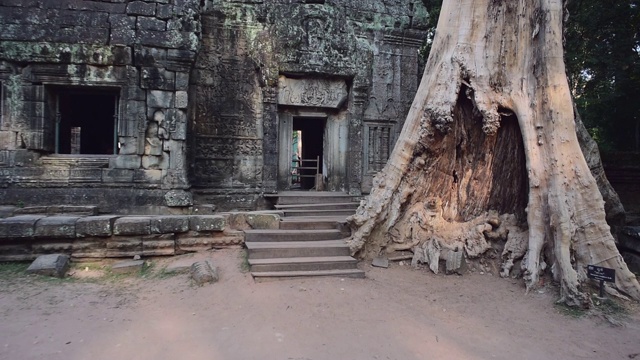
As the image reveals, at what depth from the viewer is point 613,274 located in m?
3.50

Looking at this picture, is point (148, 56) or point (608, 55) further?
point (608, 55)

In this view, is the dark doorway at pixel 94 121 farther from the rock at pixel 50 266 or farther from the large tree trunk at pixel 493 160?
the large tree trunk at pixel 493 160

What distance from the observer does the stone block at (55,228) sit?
4.61 m

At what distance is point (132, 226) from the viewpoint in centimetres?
485

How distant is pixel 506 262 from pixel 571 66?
24.6 feet

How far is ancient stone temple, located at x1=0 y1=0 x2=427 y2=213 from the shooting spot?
17.6ft

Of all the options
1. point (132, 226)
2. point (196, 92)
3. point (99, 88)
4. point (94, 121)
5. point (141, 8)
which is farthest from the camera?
point (94, 121)

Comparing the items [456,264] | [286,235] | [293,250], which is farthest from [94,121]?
[456,264]

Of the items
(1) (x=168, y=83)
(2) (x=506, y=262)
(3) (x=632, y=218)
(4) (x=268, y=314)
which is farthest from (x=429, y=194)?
(3) (x=632, y=218)

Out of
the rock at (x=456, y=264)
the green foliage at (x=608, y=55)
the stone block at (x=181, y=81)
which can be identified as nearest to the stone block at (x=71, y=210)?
the stone block at (x=181, y=81)

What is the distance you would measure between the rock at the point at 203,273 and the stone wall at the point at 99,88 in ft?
4.98

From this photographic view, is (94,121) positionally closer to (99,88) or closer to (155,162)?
(99,88)

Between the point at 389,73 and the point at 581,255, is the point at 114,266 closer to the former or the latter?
the point at 581,255

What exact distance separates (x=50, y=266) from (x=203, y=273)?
68.4 inches
